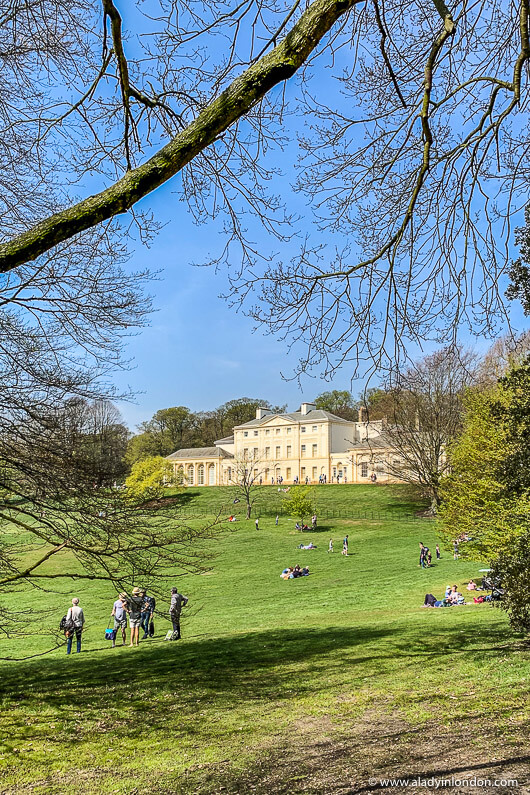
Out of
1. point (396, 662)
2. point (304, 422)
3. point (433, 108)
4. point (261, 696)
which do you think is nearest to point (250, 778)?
point (261, 696)

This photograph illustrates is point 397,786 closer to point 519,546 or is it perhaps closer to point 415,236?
point 415,236

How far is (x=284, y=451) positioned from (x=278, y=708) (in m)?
71.6

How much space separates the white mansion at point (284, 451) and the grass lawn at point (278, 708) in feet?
187

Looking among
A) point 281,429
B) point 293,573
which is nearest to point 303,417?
point 281,429

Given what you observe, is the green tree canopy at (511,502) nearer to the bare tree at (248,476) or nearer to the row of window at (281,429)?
the bare tree at (248,476)

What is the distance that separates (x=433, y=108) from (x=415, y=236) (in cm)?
100

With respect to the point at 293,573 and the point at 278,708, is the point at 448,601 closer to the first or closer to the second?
the point at 293,573

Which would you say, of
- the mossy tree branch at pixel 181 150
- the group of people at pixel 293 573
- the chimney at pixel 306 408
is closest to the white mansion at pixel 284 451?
the chimney at pixel 306 408

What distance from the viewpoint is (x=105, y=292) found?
8250 millimetres

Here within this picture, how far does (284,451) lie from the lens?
80.1 meters

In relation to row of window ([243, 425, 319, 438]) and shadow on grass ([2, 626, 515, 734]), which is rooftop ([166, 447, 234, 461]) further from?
shadow on grass ([2, 626, 515, 734])

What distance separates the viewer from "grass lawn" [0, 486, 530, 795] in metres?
6.14

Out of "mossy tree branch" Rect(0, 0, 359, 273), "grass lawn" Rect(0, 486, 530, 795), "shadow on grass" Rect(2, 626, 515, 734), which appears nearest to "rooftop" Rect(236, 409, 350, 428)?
"grass lawn" Rect(0, 486, 530, 795)

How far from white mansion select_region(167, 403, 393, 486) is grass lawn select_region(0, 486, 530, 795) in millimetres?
57031
